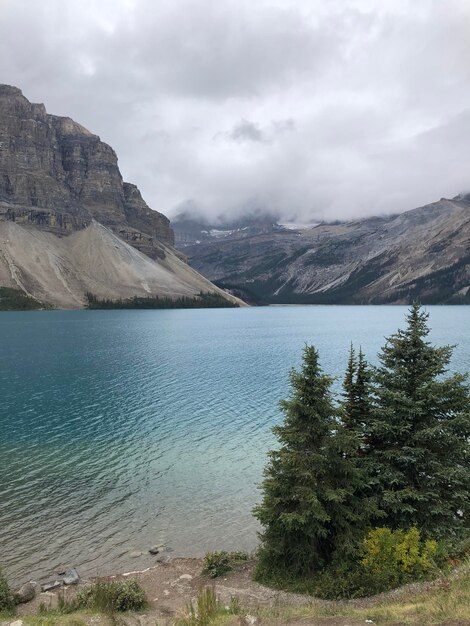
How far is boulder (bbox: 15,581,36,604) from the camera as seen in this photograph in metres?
19.9

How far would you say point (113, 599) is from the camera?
18.4 m

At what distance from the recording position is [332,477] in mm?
20891

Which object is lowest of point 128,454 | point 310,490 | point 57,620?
point 128,454

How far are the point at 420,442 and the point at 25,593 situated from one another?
19.4 meters

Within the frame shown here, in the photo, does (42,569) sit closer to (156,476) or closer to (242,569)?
(242,569)

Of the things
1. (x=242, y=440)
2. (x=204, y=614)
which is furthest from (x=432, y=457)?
(x=242, y=440)

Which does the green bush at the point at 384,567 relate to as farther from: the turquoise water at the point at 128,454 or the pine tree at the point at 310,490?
the turquoise water at the point at 128,454

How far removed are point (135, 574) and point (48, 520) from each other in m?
9.31

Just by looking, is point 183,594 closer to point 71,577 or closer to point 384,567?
point 71,577

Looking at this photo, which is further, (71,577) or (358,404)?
(358,404)

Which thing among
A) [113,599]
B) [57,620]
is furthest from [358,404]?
[57,620]

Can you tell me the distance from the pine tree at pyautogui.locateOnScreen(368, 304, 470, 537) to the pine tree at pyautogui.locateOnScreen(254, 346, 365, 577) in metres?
2.09

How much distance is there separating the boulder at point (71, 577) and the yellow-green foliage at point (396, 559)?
545 inches

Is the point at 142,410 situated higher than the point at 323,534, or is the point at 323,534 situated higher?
the point at 323,534
